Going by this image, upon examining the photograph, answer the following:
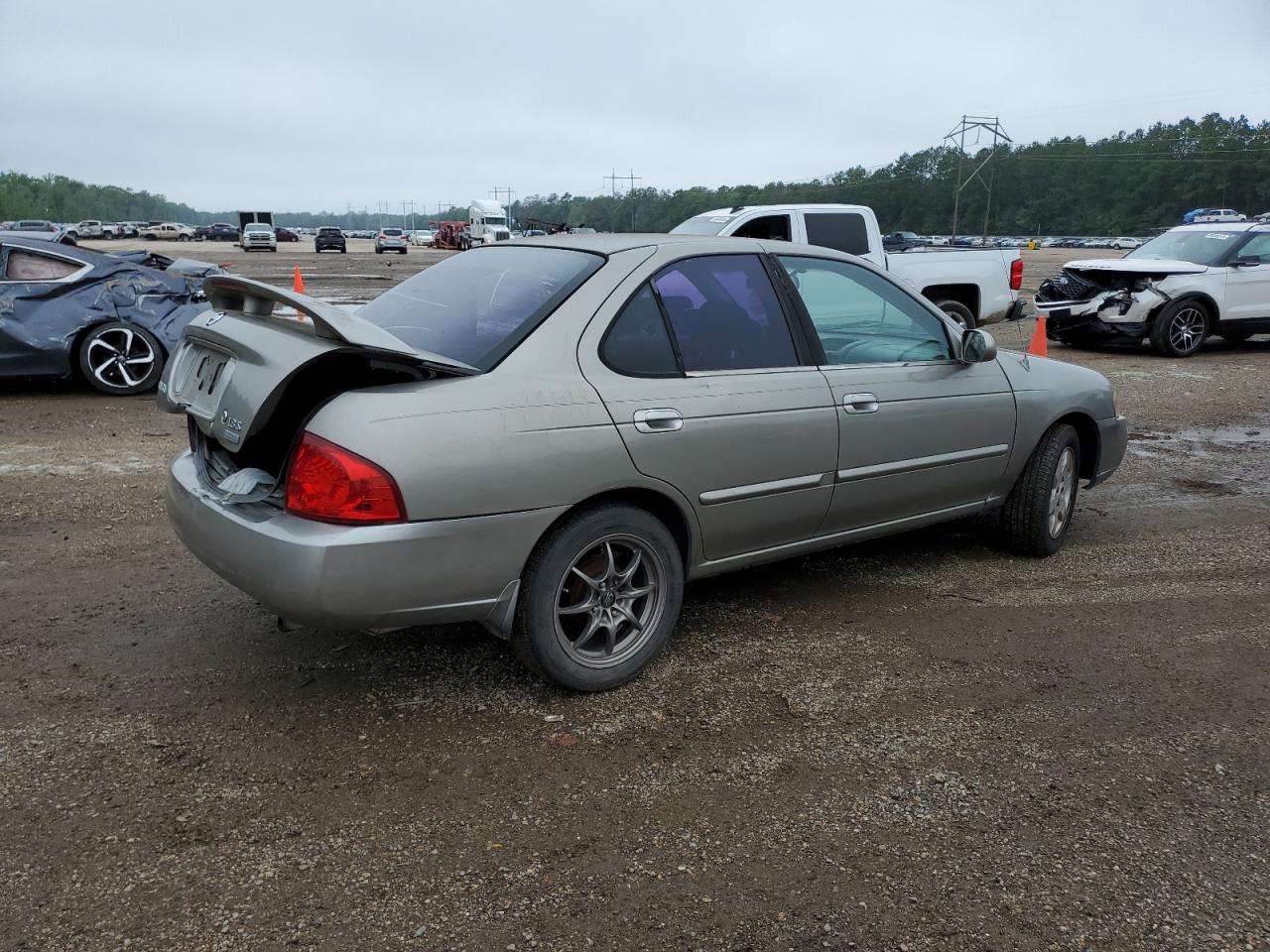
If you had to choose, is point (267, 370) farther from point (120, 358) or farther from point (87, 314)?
point (120, 358)

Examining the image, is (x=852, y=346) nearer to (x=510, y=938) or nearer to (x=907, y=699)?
(x=907, y=699)

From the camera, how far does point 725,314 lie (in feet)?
13.2

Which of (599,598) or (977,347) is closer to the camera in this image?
(599,598)

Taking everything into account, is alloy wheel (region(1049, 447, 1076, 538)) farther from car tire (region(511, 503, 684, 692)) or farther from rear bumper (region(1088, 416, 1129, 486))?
car tire (region(511, 503, 684, 692))

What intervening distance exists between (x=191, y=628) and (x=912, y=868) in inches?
115

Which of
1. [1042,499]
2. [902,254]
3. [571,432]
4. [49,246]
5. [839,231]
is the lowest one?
[1042,499]

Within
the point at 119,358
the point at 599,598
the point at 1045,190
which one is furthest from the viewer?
the point at 1045,190

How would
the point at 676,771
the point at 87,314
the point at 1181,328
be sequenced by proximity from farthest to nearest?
1. the point at 1181,328
2. the point at 87,314
3. the point at 676,771

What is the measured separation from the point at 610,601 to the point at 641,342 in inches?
37.0

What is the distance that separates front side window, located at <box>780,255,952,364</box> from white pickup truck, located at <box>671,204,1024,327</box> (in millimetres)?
6814

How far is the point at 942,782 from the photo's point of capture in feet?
10.2

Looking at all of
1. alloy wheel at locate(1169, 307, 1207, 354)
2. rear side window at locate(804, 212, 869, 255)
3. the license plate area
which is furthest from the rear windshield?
alloy wheel at locate(1169, 307, 1207, 354)

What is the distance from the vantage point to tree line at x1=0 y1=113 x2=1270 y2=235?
93312 mm

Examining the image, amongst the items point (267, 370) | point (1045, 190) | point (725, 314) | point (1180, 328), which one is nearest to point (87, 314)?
point (267, 370)
